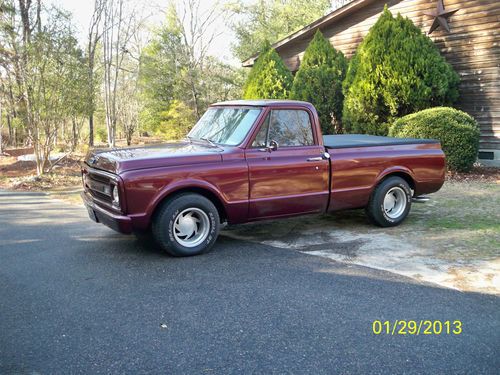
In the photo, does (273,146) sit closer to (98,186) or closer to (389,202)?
(98,186)

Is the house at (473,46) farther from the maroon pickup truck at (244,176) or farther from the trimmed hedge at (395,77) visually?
the maroon pickup truck at (244,176)

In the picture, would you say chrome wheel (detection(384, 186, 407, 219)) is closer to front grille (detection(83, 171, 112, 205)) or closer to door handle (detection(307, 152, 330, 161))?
door handle (detection(307, 152, 330, 161))

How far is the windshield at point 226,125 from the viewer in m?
5.70

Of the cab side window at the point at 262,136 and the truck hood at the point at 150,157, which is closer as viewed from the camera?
the truck hood at the point at 150,157

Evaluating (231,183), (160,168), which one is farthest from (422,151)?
(160,168)

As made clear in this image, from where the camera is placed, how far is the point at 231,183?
537 centimetres

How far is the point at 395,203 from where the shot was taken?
22.4ft

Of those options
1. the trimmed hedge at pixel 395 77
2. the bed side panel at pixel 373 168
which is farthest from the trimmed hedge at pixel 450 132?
the bed side panel at pixel 373 168

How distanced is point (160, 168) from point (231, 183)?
33.8 inches

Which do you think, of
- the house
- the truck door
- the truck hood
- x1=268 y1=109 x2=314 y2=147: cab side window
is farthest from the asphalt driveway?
the house

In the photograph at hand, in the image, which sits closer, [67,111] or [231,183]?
[231,183]

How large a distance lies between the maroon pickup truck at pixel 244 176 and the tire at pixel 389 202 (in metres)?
0.01

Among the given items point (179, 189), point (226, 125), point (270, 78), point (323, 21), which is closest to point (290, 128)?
point (226, 125)

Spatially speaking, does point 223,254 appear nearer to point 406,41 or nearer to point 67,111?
point 406,41
